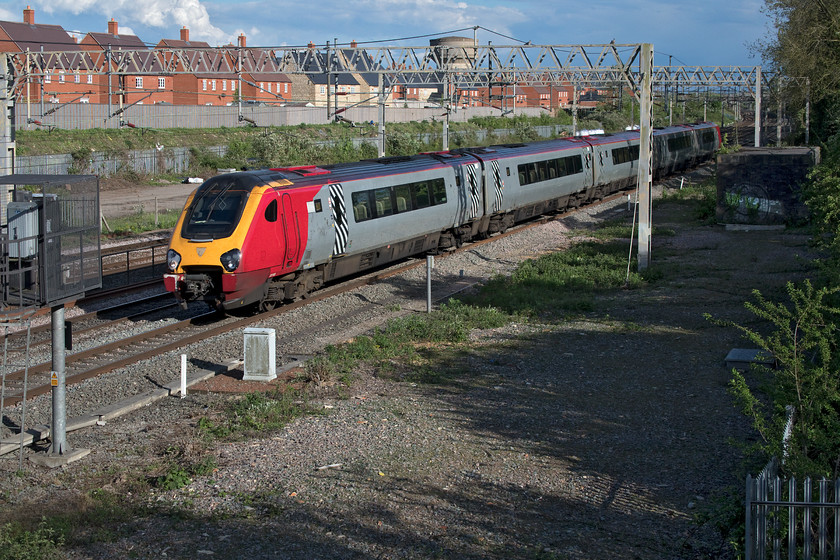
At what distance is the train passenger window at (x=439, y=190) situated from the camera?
21688mm

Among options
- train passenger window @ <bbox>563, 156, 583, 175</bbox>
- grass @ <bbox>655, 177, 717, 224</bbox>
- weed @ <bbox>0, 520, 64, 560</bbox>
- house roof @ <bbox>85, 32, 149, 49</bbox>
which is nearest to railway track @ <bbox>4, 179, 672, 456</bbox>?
weed @ <bbox>0, 520, 64, 560</bbox>

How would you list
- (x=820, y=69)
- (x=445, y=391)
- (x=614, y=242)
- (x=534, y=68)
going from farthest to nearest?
(x=820, y=69)
(x=534, y=68)
(x=614, y=242)
(x=445, y=391)

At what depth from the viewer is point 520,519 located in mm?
7398

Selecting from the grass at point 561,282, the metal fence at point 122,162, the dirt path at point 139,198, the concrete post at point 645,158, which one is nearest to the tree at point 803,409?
the grass at point 561,282

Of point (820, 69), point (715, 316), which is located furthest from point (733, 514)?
point (820, 69)

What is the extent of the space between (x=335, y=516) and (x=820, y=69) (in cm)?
3920

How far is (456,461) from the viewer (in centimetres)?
880

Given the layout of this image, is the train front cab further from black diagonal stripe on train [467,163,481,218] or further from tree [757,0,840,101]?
tree [757,0,840,101]

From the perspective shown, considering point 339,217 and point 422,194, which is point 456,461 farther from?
point 422,194

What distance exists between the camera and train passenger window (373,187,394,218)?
1911 centimetres

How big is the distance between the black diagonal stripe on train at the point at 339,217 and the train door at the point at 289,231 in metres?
1.38

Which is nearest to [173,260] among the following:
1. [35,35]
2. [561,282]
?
[561,282]

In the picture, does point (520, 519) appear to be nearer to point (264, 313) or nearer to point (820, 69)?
point (264, 313)

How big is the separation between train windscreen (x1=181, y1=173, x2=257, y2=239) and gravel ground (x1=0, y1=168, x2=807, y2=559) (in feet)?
6.81
